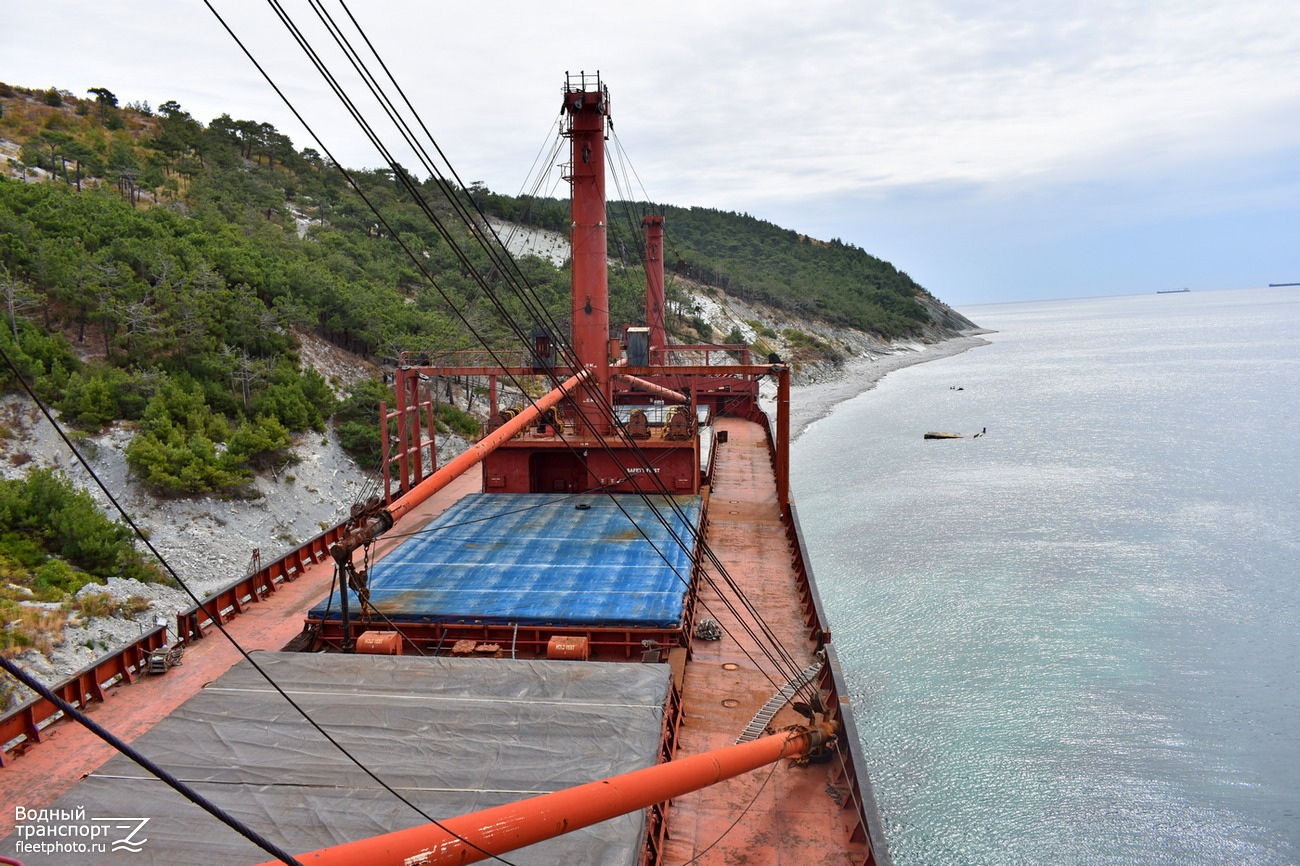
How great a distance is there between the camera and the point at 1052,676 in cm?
2062

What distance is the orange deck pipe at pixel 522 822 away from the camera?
4.61 metres

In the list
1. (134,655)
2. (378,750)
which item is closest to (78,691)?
(134,655)

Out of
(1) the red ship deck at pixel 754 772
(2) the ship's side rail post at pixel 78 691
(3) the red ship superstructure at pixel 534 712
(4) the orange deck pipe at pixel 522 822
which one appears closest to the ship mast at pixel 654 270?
(3) the red ship superstructure at pixel 534 712

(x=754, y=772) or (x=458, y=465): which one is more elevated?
(x=458, y=465)

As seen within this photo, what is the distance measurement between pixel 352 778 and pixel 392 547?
9.09m

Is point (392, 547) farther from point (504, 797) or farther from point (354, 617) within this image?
point (504, 797)

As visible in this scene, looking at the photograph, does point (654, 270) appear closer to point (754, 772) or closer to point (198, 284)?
point (198, 284)

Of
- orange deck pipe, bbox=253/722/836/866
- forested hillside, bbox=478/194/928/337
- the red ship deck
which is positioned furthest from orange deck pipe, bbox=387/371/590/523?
forested hillside, bbox=478/194/928/337

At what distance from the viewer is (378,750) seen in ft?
25.7

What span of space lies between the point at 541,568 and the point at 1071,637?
1707 centimetres

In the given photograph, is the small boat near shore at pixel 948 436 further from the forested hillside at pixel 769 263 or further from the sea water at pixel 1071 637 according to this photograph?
the forested hillside at pixel 769 263

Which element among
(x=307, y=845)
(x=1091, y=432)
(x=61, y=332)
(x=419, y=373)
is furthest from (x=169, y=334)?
(x=1091, y=432)

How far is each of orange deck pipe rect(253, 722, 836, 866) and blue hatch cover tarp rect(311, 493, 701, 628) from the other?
4.80m

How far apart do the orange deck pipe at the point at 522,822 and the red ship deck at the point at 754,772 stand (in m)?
1.83
